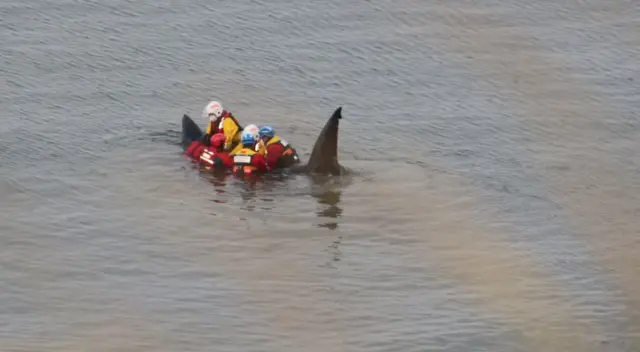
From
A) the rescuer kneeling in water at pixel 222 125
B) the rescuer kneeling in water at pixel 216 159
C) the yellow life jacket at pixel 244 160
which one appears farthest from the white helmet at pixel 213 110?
the yellow life jacket at pixel 244 160

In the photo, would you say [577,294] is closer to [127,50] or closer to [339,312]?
[339,312]

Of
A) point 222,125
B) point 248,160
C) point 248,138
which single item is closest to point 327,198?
point 248,160

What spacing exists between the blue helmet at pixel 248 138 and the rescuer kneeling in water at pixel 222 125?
1.96 feet

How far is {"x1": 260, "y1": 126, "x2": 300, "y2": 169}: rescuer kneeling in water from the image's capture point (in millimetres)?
24531

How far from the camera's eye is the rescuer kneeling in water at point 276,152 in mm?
24531

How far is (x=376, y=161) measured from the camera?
25391 millimetres

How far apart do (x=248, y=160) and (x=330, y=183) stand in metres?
1.38

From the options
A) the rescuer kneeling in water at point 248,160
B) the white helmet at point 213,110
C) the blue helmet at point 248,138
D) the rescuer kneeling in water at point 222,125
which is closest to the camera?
the rescuer kneeling in water at point 248,160

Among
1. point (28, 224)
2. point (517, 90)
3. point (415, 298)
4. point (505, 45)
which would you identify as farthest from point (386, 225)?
point (505, 45)

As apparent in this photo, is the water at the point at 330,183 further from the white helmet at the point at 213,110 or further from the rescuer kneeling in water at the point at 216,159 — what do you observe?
the white helmet at the point at 213,110

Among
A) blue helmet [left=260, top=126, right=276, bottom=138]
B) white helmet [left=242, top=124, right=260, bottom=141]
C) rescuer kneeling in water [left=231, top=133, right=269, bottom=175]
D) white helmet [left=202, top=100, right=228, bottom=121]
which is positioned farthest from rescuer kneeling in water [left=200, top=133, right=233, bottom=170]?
white helmet [left=202, top=100, right=228, bottom=121]

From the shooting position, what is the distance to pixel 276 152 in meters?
24.5

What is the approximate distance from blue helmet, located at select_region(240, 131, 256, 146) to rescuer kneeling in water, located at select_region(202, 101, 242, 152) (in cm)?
60

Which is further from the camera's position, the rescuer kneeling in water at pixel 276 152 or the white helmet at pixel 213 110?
the white helmet at pixel 213 110
